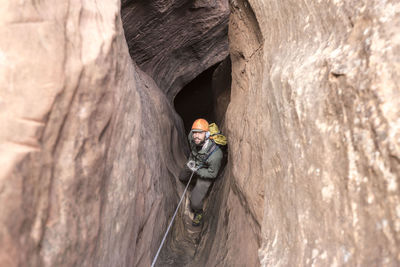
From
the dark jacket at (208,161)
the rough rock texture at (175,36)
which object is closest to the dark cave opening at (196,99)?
the rough rock texture at (175,36)

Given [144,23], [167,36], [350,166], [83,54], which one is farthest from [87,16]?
[167,36]

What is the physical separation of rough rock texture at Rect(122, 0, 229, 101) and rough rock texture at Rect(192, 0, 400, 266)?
3.13m

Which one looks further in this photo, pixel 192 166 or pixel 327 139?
pixel 192 166

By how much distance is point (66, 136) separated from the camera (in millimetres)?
1619

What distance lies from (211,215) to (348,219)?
3.29 metres

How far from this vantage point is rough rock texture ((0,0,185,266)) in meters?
1.32

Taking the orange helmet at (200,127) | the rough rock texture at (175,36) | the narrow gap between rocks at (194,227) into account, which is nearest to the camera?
the narrow gap between rocks at (194,227)

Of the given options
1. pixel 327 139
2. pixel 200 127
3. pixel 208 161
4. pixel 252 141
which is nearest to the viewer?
pixel 327 139

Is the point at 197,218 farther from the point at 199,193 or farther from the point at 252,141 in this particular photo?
the point at 252,141

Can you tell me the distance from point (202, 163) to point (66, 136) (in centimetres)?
333

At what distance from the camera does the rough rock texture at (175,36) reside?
16.4 feet

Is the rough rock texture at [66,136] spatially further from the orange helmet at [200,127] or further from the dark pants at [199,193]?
the dark pants at [199,193]

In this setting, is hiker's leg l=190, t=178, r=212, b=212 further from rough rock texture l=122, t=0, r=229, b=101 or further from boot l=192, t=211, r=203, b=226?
rough rock texture l=122, t=0, r=229, b=101

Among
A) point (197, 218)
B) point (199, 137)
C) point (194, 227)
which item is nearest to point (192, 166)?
point (199, 137)
